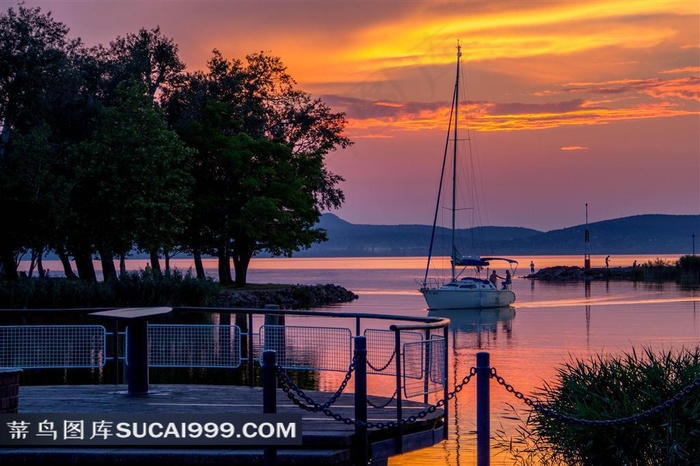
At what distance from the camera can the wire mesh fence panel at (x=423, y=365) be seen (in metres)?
15.6

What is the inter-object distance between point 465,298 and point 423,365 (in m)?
57.3

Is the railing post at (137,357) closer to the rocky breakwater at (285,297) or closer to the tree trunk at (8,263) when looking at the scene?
the tree trunk at (8,263)

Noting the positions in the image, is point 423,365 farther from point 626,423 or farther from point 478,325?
point 478,325

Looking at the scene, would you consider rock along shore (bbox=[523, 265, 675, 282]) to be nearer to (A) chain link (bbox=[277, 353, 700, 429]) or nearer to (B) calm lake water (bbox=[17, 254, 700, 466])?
(B) calm lake water (bbox=[17, 254, 700, 466])

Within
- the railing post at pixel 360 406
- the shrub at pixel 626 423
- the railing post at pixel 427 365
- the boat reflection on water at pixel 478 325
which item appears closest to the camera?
the railing post at pixel 360 406

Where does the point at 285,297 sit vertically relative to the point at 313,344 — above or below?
below

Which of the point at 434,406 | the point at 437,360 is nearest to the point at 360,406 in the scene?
the point at 434,406

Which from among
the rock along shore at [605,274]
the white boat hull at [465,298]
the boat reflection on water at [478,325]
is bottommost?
the boat reflection on water at [478,325]

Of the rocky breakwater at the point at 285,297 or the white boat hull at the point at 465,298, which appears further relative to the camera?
the white boat hull at the point at 465,298

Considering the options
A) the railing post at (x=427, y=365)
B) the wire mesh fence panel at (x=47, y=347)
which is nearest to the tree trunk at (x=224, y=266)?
the wire mesh fence panel at (x=47, y=347)

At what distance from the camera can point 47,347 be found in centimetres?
Answer: 1814

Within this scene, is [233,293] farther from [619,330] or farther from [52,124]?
[619,330]

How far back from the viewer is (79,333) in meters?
17.8

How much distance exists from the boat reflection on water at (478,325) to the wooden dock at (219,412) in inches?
1087
